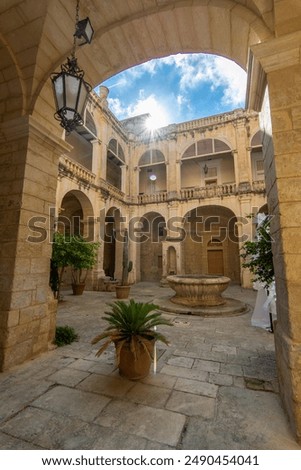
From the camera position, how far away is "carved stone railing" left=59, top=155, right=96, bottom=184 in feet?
32.7

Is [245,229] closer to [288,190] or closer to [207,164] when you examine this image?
[207,164]

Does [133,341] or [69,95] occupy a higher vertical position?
[69,95]

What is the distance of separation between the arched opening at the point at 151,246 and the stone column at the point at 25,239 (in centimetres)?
1320

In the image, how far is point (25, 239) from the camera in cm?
336

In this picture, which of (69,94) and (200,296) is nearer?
(69,94)

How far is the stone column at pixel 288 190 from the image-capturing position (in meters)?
1.94

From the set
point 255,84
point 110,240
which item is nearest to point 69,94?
point 255,84

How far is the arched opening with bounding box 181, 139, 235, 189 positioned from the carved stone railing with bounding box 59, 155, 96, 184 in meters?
7.33

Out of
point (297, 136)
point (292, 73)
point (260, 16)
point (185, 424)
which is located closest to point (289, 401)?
point (185, 424)

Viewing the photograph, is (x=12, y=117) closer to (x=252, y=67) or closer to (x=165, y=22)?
(x=165, y=22)

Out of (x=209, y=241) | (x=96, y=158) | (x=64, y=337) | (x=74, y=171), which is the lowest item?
(x=64, y=337)

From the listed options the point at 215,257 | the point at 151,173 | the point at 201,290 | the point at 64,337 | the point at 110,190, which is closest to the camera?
the point at 64,337

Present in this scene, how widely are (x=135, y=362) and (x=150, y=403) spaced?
47 cm

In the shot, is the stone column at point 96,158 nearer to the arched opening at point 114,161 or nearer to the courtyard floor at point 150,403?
the arched opening at point 114,161
